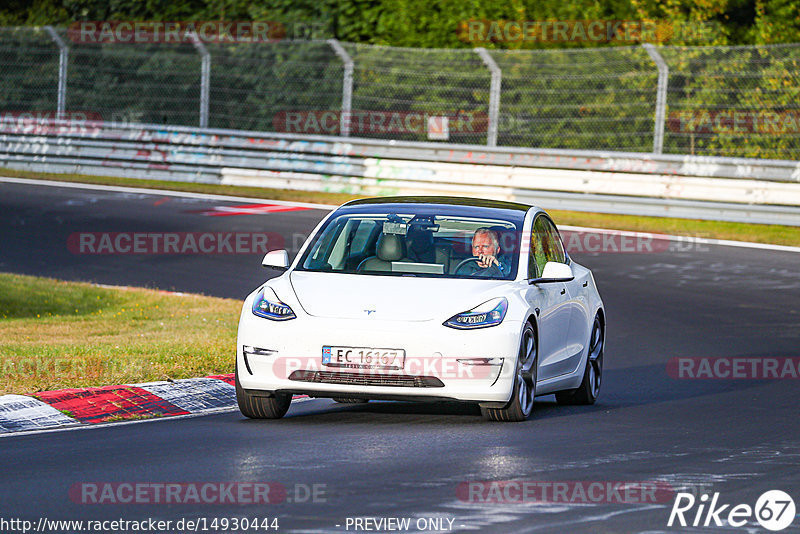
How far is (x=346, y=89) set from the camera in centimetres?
2739

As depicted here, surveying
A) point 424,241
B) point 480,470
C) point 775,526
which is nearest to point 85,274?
point 424,241

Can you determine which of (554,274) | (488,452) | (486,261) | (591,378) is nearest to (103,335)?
(591,378)

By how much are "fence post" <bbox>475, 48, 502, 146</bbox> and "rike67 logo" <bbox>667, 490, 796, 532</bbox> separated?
63.2 ft

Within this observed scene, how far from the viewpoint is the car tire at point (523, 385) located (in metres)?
9.52

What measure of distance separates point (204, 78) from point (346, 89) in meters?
3.15

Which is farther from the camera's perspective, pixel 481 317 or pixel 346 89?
pixel 346 89

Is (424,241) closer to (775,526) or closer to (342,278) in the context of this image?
(342,278)

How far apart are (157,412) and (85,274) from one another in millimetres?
8905

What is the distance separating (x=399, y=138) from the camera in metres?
28.6

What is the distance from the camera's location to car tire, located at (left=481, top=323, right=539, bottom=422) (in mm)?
9516

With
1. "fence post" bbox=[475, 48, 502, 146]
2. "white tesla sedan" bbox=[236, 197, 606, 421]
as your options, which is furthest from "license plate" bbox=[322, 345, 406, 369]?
"fence post" bbox=[475, 48, 502, 146]

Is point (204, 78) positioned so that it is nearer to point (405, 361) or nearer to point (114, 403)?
point (114, 403)

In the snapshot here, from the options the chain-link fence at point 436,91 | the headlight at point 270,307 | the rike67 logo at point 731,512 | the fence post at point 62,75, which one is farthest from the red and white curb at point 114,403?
the fence post at point 62,75

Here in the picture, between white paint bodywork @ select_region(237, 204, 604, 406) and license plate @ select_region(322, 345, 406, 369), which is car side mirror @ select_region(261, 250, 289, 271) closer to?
white paint bodywork @ select_region(237, 204, 604, 406)
